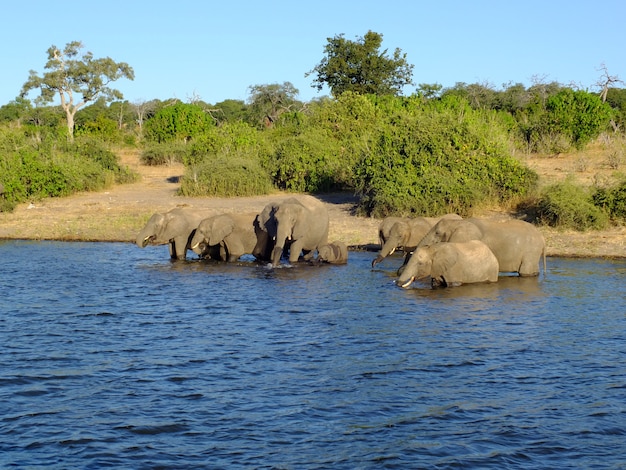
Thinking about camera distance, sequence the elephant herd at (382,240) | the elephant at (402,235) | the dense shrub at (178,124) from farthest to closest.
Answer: the dense shrub at (178,124) < the elephant at (402,235) < the elephant herd at (382,240)

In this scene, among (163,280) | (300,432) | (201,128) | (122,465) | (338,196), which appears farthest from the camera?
(201,128)

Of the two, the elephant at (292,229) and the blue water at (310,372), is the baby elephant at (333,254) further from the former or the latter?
the blue water at (310,372)

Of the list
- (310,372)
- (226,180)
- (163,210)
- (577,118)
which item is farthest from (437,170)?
(310,372)

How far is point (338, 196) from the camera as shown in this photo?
28.6 meters

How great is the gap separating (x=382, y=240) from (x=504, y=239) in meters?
2.82

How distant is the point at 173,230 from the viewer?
768 inches

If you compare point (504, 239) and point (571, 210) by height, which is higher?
point (571, 210)

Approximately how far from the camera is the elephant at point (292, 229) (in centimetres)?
1848

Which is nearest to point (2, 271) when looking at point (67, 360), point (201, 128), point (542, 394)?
point (67, 360)

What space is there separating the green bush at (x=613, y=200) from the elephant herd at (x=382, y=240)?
4173 millimetres

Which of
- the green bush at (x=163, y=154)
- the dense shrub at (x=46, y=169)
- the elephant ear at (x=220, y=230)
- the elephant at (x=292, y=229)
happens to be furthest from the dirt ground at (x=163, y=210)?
the green bush at (x=163, y=154)

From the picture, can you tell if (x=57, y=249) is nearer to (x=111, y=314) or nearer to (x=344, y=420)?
(x=111, y=314)

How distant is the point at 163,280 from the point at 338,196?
468 inches

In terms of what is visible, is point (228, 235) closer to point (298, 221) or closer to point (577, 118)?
point (298, 221)
